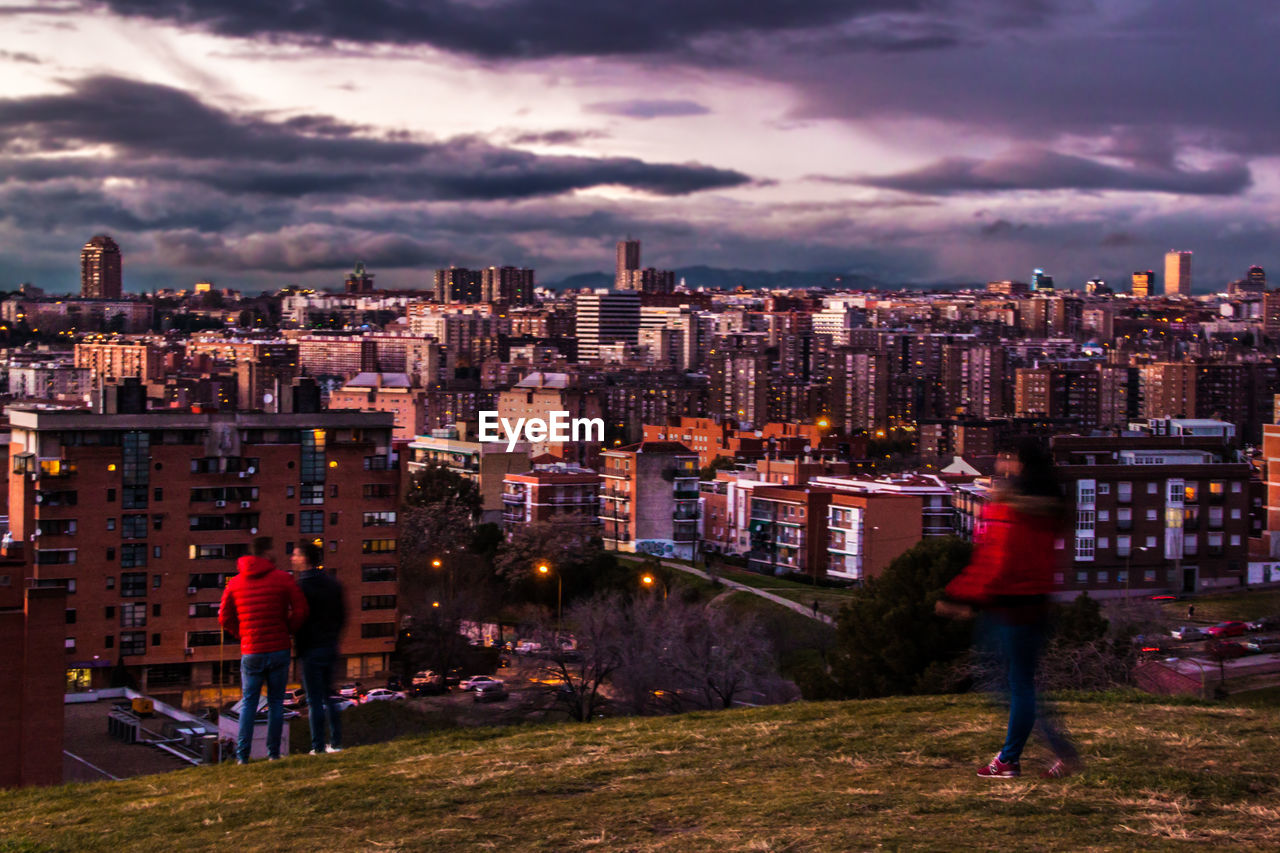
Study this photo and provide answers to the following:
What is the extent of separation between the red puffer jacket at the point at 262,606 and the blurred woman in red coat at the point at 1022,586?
3002mm

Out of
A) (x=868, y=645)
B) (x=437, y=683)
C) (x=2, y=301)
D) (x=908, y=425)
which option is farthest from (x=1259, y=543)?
(x=2, y=301)

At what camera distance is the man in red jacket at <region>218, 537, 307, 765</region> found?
20.4 feet

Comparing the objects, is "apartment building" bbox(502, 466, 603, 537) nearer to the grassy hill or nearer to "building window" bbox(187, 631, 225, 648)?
"building window" bbox(187, 631, 225, 648)

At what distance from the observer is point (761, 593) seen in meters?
35.0

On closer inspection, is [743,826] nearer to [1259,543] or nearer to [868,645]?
[868,645]

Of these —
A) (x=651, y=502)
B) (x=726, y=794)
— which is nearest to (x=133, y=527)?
(x=651, y=502)

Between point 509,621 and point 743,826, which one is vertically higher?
point 743,826

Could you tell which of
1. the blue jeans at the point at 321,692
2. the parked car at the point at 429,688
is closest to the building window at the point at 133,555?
the parked car at the point at 429,688

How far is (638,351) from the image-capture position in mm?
136750

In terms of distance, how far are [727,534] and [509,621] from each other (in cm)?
1159

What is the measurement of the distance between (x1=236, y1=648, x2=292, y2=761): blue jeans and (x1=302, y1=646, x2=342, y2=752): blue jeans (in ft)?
0.38

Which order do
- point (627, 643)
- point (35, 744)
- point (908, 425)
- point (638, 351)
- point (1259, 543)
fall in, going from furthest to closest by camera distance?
point (638, 351), point (908, 425), point (1259, 543), point (627, 643), point (35, 744)

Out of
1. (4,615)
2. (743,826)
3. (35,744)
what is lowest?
(35,744)

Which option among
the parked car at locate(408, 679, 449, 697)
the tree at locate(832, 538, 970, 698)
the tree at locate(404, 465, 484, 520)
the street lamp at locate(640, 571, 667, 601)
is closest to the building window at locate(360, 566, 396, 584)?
the parked car at locate(408, 679, 449, 697)
